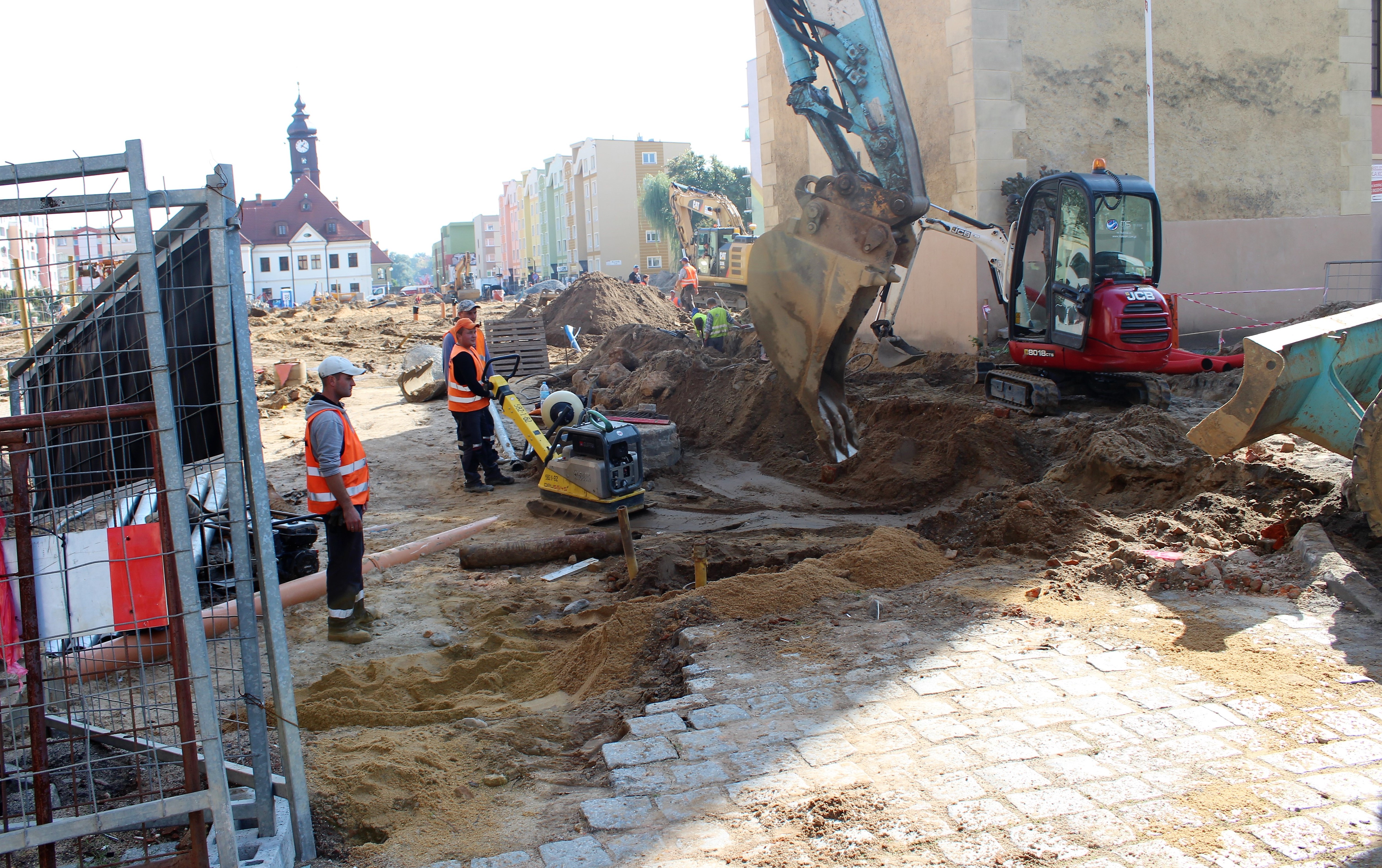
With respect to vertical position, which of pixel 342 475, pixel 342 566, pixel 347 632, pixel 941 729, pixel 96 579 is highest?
pixel 96 579

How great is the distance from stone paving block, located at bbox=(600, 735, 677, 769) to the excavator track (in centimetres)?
789

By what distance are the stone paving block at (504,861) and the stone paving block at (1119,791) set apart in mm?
1823

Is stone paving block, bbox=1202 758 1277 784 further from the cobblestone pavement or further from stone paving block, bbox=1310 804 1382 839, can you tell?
stone paving block, bbox=1310 804 1382 839

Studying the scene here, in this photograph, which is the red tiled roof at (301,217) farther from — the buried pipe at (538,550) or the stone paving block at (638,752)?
the stone paving block at (638,752)

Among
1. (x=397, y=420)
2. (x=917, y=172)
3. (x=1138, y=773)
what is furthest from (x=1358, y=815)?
(x=397, y=420)

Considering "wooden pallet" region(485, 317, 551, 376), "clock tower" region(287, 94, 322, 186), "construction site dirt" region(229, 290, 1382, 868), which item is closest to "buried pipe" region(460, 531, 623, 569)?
"construction site dirt" region(229, 290, 1382, 868)

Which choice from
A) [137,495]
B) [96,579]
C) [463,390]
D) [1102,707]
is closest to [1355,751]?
[1102,707]

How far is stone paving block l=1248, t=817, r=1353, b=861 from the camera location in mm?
2711

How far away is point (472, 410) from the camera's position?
29.5ft

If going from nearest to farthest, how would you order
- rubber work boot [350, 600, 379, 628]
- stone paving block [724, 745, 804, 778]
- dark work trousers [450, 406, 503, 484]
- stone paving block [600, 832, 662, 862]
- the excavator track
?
stone paving block [600, 832, 662, 862]
stone paving block [724, 745, 804, 778]
rubber work boot [350, 600, 379, 628]
dark work trousers [450, 406, 503, 484]
the excavator track

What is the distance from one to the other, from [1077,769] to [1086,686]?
2.31 ft

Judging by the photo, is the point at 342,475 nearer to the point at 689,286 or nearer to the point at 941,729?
the point at 941,729

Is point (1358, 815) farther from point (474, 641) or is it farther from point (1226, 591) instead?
point (474, 641)

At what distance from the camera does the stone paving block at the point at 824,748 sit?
3.35 m
